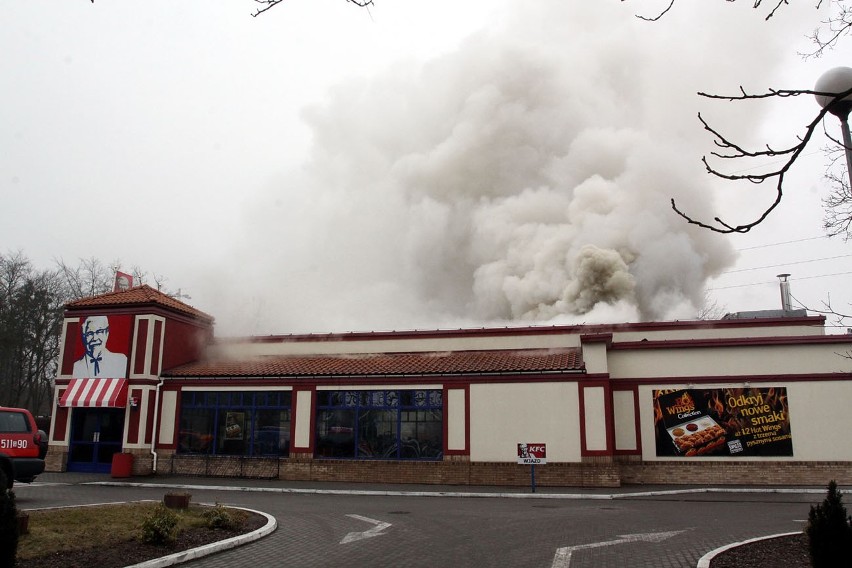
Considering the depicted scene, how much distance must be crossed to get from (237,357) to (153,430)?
4423mm

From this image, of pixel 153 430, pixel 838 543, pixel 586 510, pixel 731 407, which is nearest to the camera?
pixel 838 543

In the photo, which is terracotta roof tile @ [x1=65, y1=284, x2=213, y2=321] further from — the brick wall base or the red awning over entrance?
the brick wall base

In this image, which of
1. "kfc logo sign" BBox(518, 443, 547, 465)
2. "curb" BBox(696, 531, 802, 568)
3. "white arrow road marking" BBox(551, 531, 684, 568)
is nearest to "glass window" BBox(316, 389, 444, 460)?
"kfc logo sign" BBox(518, 443, 547, 465)

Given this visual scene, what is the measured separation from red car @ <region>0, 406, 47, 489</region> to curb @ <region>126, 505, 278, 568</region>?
626 cm

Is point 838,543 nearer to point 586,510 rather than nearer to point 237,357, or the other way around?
point 586,510

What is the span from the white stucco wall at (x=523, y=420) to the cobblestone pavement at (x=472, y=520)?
1376 mm

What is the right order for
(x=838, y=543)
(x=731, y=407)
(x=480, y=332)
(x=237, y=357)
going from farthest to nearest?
(x=237, y=357)
(x=480, y=332)
(x=731, y=407)
(x=838, y=543)

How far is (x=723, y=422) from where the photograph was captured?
19.3 metres

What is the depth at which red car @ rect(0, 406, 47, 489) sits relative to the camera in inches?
544

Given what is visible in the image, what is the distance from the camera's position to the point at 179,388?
2272 cm

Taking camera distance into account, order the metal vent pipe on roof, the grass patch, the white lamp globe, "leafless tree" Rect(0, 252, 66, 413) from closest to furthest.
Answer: the white lamp globe < the grass patch < the metal vent pipe on roof < "leafless tree" Rect(0, 252, 66, 413)

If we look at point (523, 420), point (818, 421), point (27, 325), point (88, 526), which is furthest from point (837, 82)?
point (27, 325)

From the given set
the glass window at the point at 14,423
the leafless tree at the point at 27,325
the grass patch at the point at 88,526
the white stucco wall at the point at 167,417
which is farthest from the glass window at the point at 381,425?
the leafless tree at the point at 27,325

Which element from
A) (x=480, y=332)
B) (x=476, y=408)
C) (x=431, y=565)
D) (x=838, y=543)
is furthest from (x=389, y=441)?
(x=838, y=543)
